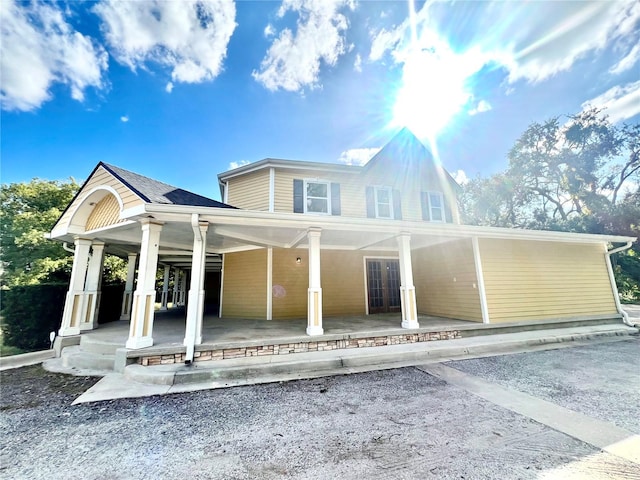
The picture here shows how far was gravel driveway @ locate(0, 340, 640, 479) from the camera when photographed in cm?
214

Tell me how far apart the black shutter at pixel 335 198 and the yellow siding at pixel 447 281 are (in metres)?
3.40

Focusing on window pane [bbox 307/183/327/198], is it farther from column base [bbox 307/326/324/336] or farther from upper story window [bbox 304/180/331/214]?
column base [bbox 307/326/324/336]

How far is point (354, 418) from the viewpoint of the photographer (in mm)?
3012

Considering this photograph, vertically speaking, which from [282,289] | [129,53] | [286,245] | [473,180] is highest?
[473,180]

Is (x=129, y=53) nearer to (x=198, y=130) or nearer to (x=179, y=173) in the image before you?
(x=198, y=130)

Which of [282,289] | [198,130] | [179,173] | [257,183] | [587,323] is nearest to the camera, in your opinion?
[587,323]

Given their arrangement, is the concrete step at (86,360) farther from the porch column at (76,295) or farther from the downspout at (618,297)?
the downspout at (618,297)

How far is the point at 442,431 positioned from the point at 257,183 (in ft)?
26.7

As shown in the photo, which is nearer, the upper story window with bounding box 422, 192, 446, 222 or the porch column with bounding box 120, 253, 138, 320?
the porch column with bounding box 120, 253, 138, 320

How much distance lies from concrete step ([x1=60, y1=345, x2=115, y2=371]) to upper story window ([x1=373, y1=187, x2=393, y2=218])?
27.3 ft

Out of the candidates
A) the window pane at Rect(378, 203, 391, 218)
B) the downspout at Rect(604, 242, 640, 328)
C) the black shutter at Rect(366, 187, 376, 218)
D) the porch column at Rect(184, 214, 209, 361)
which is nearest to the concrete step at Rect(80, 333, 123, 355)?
the porch column at Rect(184, 214, 209, 361)

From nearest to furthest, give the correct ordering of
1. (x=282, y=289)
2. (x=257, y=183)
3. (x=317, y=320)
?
1. (x=317, y=320)
2. (x=282, y=289)
3. (x=257, y=183)

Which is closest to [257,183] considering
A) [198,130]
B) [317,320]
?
[198,130]

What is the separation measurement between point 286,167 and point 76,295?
21.4 ft
